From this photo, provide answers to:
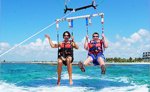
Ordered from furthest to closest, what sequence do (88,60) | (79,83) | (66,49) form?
1. (79,83)
2. (88,60)
3. (66,49)

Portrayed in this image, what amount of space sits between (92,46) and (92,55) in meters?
0.21

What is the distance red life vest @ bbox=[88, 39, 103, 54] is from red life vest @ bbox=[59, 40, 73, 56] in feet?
1.64

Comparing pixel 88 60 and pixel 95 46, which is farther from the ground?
pixel 95 46

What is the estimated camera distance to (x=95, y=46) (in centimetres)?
966

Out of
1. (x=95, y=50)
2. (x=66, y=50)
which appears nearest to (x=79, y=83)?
(x=95, y=50)

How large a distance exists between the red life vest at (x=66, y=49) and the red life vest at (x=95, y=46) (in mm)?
500

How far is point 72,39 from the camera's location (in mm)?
9555

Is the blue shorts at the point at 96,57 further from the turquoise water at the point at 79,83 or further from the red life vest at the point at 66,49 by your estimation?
the turquoise water at the point at 79,83

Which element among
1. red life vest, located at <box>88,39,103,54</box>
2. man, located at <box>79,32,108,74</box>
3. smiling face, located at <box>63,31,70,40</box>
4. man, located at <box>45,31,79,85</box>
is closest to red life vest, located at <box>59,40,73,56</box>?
man, located at <box>45,31,79,85</box>

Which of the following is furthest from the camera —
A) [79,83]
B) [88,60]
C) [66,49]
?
[79,83]

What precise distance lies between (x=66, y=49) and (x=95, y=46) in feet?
2.28

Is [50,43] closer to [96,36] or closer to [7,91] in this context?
[96,36]

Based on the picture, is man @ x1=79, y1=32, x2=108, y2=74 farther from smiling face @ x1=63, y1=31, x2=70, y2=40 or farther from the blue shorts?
smiling face @ x1=63, y1=31, x2=70, y2=40

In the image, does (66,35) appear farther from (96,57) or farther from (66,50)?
(96,57)
